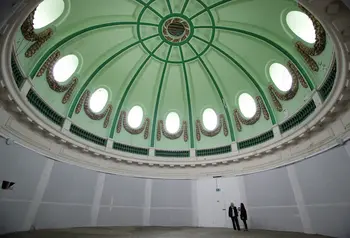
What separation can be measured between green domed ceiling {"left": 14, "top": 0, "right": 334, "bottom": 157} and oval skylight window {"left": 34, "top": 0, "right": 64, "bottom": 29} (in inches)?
9.0

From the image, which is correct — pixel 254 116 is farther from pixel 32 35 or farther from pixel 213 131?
pixel 32 35

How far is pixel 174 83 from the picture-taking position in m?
16.5

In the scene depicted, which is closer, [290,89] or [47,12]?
[47,12]

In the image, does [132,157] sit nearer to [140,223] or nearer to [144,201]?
[144,201]

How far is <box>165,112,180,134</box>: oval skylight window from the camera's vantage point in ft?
56.0

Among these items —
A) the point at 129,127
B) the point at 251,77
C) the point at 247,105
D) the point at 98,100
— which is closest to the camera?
the point at 251,77

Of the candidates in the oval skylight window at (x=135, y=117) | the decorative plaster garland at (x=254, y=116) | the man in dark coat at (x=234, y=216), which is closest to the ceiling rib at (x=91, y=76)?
the oval skylight window at (x=135, y=117)

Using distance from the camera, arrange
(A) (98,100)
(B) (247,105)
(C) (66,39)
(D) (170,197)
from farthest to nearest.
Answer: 1. (B) (247,105)
2. (A) (98,100)
3. (D) (170,197)
4. (C) (66,39)

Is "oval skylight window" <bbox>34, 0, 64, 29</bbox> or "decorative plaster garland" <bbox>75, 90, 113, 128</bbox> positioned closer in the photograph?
"oval skylight window" <bbox>34, 0, 64, 29</bbox>

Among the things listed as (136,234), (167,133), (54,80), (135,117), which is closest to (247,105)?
(167,133)

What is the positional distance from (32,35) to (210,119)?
13.0 meters

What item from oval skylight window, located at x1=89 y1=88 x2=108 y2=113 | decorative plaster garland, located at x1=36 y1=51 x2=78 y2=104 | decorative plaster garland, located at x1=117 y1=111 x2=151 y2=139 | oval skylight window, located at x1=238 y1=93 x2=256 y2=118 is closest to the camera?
decorative plaster garland, located at x1=36 y1=51 x2=78 y2=104

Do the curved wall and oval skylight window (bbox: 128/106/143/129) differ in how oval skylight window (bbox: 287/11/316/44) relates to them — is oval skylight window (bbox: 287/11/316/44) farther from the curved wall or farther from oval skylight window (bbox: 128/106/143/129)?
oval skylight window (bbox: 128/106/143/129)

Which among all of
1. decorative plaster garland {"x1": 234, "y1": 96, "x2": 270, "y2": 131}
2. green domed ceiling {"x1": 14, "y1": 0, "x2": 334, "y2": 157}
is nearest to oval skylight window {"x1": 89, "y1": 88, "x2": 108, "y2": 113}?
green domed ceiling {"x1": 14, "y1": 0, "x2": 334, "y2": 157}
